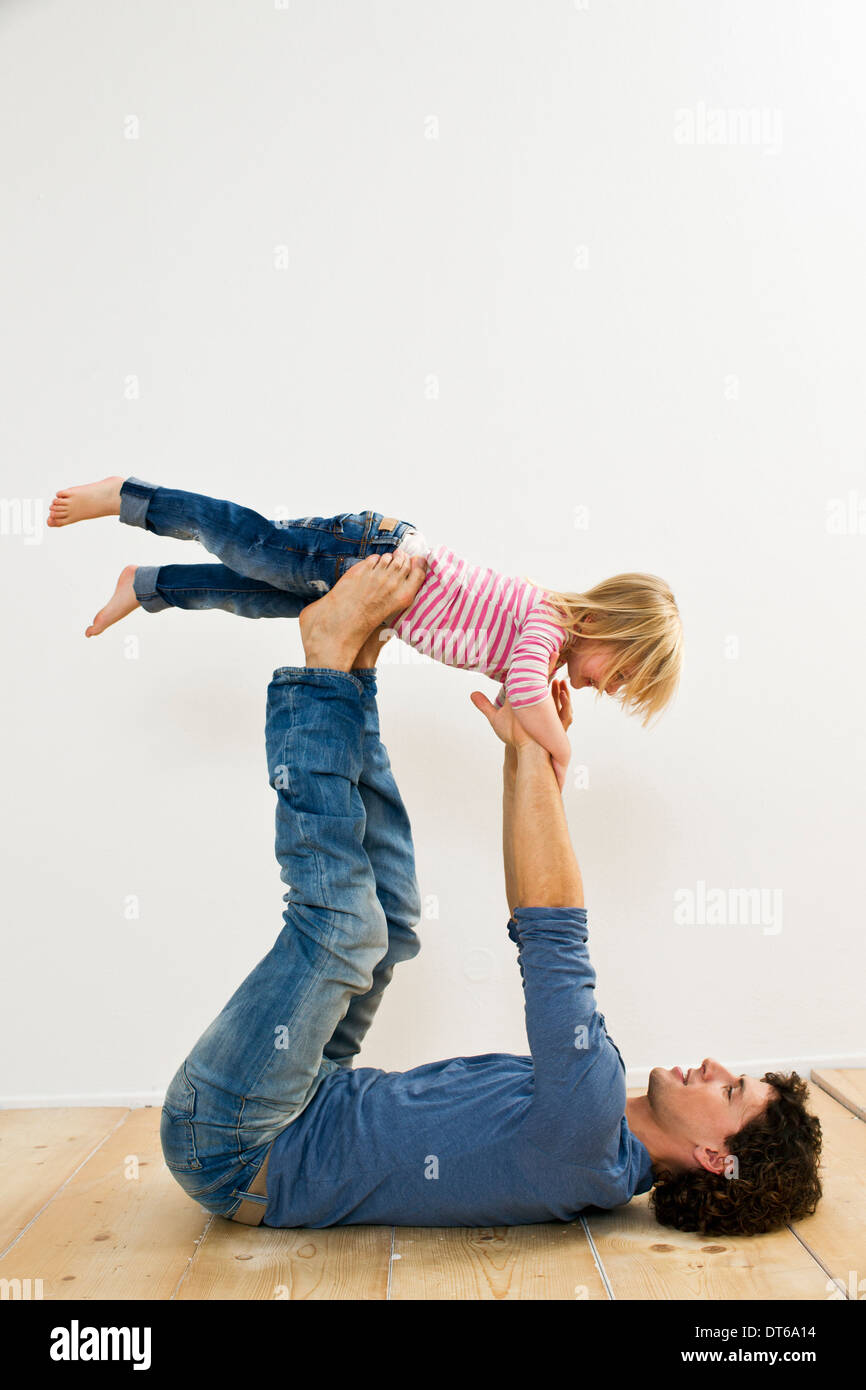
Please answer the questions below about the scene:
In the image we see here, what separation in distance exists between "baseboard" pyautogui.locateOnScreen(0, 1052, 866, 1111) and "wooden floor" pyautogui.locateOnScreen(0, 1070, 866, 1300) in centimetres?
50

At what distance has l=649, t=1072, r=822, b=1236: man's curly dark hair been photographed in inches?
69.4

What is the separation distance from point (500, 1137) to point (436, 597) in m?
0.92

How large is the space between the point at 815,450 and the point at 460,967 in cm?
156

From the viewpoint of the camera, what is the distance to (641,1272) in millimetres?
1644

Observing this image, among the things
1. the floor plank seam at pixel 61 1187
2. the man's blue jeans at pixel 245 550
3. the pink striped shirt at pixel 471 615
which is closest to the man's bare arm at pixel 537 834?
the pink striped shirt at pixel 471 615

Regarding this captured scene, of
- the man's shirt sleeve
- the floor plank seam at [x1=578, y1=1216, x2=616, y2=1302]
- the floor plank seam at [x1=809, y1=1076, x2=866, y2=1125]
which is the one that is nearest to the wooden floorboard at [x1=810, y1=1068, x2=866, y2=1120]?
the floor plank seam at [x1=809, y1=1076, x2=866, y2=1125]

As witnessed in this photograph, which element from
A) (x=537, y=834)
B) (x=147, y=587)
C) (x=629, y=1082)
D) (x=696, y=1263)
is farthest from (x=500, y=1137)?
(x=147, y=587)

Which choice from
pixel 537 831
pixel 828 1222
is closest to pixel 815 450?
pixel 537 831

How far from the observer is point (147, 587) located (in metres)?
2.13

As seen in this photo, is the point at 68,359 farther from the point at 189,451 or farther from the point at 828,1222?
the point at 828,1222

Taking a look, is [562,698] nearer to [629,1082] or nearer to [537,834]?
[537,834]

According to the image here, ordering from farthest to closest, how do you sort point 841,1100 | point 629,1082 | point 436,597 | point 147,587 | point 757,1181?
1. point 629,1082
2. point 841,1100
3. point 147,587
4. point 436,597
5. point 757,1181

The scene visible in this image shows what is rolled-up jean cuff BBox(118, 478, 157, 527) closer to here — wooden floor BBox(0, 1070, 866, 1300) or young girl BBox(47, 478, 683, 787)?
young girl BBox(47, 478, 683, 787)

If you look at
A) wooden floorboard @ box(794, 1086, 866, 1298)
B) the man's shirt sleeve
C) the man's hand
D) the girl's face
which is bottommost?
wooden floorboard @ box(794, 1086, 866, 1298)
